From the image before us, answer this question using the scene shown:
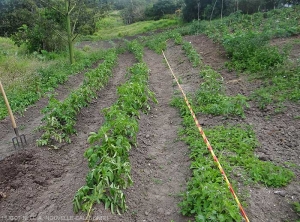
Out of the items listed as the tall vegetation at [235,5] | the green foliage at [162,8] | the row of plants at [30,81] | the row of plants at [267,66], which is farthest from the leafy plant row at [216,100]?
the green foliage at [162,8]

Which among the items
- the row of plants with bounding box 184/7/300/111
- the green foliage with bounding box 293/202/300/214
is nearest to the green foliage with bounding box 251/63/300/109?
the row of plants with bounding box 184/7/300/111

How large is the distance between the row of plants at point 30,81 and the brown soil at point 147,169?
1.17 meters

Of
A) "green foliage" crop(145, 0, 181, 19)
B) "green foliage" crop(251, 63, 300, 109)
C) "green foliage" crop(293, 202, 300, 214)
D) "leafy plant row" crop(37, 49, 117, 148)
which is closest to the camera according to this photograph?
"green foliage" crop(293, 202, 300, 214)

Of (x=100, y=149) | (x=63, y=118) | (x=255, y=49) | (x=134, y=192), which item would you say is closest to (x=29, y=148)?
(x=63, y=118)

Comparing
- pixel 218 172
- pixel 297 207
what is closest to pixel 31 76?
pixel 218 172

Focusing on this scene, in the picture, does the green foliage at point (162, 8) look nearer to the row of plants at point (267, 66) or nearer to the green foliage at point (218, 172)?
the row of plants at point (267, 66)

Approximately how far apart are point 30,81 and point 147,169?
8.16 m

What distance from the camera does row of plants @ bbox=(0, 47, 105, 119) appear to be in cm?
883

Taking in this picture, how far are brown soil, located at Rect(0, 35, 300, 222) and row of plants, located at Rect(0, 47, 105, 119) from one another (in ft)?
3.83

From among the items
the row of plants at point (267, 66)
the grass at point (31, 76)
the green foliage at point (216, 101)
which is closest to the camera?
the green foliage at point (216, 101)

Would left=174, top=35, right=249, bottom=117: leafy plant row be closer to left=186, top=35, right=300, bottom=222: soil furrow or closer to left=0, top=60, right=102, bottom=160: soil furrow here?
left=186, top=35, right=300, bottom=222: soil furrow

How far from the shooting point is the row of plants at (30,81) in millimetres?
8828

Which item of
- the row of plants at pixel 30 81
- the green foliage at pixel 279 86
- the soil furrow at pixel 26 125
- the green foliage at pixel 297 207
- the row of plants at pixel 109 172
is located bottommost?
the soil furrow at pixel 26 125

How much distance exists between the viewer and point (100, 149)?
4.28 metres
